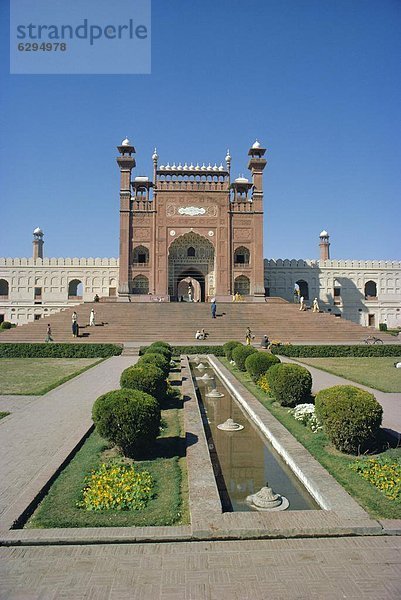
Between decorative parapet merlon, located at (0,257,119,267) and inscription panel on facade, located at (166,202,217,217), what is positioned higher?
inscription panel on facade, located at (166,202,217,217)

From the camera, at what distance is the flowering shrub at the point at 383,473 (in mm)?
4270

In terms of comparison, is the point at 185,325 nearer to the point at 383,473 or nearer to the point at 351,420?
the point at 351,420

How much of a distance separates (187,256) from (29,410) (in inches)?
1069

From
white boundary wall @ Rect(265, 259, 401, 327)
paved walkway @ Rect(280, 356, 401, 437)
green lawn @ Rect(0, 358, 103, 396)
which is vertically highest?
white boundary wall @ Rect(265, 259, 401, 327)

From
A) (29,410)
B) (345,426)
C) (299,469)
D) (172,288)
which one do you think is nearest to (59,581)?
(299,469)

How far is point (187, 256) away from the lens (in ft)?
113

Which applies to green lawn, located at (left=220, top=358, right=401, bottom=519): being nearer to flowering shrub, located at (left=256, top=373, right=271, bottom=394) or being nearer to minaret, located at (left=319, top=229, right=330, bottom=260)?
flowering shrub, located at (left=256, top=373, right=271, bottom=394)

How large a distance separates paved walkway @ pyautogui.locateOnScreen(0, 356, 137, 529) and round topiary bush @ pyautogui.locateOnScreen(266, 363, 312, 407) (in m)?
3.35

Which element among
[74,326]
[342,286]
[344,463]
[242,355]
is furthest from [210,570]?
[342,286]

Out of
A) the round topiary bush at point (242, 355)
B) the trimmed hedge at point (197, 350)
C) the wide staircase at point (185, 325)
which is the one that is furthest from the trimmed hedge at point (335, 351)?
the round topiary bush at point (242, 355)

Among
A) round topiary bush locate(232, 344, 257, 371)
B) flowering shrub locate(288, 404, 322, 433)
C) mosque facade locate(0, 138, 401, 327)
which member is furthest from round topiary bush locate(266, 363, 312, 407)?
mosque facade locate(0, 138, 401, 327)

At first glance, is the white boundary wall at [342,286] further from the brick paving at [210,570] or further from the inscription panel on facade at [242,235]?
the brick paving at [210,570]

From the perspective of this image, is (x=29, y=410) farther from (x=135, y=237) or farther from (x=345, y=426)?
(x=135, y=237)

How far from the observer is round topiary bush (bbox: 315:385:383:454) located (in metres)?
5.29
